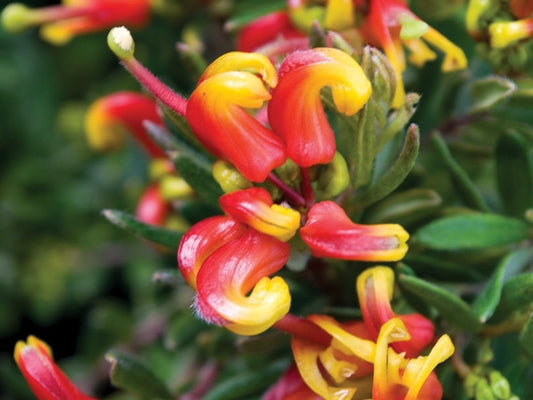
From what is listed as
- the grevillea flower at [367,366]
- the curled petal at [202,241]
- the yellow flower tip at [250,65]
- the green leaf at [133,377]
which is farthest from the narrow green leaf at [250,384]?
the yellow flower tip at [250,65]

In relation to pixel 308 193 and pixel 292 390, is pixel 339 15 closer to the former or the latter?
pixel 308 193

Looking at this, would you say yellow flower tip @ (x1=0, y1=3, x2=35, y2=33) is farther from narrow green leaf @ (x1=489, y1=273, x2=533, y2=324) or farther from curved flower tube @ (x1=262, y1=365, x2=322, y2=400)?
narrow green leaf @ (x1=489, y1=273, x2=533, y2=324)

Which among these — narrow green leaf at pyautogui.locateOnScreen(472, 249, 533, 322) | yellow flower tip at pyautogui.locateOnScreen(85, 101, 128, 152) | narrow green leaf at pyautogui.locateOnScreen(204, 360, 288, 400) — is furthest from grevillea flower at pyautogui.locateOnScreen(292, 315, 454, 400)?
yellow flower tip at pyautogui.locateOnScreen(85, 101, 128, 152)

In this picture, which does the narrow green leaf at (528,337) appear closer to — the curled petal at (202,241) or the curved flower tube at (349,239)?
the curved flower tube at (349,239)

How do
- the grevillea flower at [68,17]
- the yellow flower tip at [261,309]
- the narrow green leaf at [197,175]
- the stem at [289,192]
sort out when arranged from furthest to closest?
the grevillea flower at [68,17], the narrow green leaf at [197,175], the stem at [289,192], the yellow flower tip at [261,309]

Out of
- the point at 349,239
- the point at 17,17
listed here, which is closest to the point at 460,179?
the point at 349,239

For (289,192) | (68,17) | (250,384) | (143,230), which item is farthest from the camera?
(68,17)
